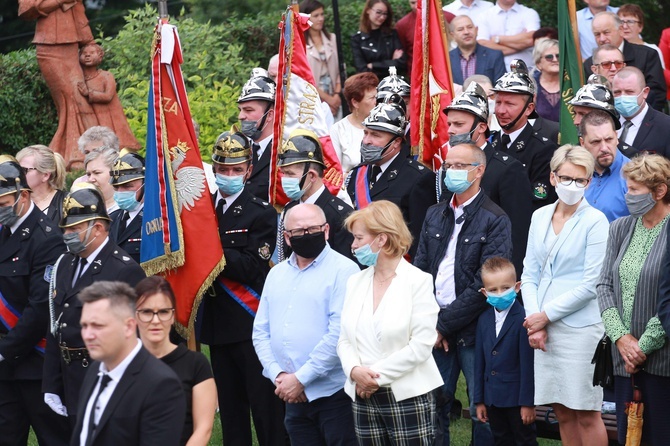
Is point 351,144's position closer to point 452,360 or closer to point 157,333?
point 452,360

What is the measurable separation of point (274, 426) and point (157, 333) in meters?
2.46

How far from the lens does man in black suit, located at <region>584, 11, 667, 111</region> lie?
42.1 feet

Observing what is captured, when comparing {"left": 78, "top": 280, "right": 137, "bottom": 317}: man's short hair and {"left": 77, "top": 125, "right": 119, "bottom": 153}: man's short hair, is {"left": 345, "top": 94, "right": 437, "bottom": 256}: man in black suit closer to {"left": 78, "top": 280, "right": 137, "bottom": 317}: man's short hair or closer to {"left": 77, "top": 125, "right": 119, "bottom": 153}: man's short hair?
{"left": 77, "top": 125, "right": 119, "bottom": 153}: man's short hair

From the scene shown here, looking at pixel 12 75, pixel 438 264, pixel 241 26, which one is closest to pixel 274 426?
pixel 438 264

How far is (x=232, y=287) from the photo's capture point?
31.4 ft

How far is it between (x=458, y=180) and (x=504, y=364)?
128 cm

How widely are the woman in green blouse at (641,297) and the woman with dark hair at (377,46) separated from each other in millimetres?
7381

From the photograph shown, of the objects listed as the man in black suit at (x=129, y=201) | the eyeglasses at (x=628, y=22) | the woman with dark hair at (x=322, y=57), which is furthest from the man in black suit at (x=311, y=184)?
the woman with dark hair at (x=322, y=57)

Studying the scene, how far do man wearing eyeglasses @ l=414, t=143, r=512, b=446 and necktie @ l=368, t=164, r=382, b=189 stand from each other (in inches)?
35.5

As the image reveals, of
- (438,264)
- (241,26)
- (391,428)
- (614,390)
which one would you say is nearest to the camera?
(391,428)

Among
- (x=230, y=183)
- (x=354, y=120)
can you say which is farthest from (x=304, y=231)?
(x=354, y=120)

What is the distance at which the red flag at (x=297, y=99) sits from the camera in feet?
33.7

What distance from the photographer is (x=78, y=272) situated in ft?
28.0

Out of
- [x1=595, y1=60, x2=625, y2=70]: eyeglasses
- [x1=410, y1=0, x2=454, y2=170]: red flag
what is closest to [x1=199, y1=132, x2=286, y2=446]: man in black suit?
[x1=410, y1=0, x2=454, y2=170]: red flag
